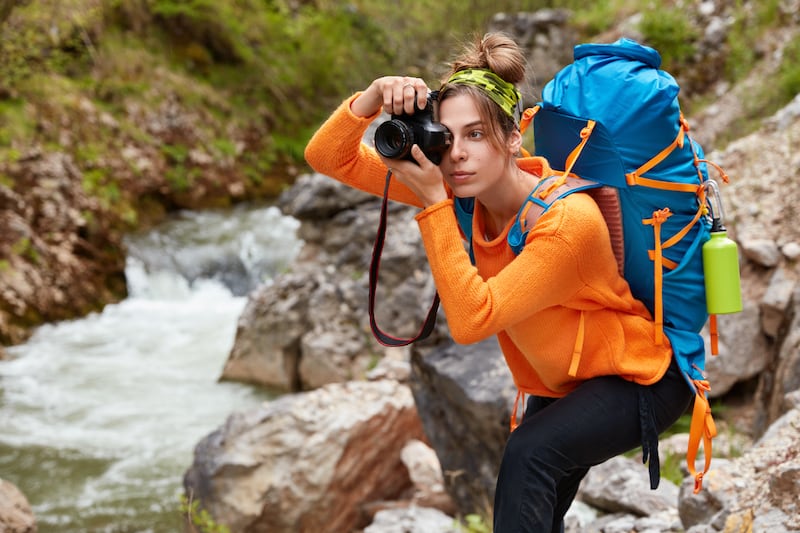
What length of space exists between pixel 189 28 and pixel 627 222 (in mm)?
16507

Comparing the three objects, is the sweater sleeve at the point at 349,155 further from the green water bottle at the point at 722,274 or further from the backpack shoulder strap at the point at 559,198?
the green water bottle at the point at 722,274

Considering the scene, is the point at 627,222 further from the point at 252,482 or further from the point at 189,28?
the point at 189,28

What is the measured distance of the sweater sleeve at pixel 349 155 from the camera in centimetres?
227

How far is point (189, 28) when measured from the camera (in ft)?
55.3

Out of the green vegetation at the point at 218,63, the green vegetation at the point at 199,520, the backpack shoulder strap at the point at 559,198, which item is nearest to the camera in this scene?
the backpack shoulder strap at the point at 559,198

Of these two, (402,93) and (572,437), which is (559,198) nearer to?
(402,93)

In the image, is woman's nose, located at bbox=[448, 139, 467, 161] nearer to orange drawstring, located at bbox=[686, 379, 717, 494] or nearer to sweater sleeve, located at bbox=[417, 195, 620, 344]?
sweater sleeve, located at bbox=[417, 195, 620, 344]

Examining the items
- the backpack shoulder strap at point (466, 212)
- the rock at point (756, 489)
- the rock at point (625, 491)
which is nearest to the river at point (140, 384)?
the rock at point (625, 491)

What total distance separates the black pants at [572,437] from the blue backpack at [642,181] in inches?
4.8

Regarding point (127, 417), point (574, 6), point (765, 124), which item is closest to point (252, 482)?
point (127, 417)

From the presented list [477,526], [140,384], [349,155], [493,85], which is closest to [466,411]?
[477,526]

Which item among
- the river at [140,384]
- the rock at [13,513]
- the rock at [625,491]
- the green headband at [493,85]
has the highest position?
the green headband at [493,85]

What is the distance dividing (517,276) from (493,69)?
579 millimetres

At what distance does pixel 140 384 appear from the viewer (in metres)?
8.93
